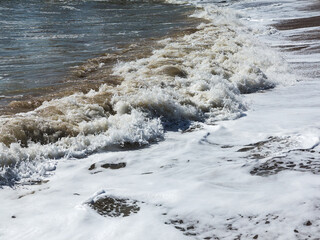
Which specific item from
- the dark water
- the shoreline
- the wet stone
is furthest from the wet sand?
the wet stone

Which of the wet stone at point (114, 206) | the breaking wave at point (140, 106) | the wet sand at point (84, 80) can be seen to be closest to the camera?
the wet stone at point (114, 206)

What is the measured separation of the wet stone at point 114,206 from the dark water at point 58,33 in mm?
4945

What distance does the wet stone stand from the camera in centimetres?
395

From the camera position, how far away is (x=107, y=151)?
5.71 m

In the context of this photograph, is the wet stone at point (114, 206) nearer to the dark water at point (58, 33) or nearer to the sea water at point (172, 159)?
the sea water at point (172, 159)

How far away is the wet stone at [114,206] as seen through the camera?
395 centimetres

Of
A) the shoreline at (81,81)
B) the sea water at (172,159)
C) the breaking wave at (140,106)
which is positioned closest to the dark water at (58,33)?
the shoreline at (81,81)

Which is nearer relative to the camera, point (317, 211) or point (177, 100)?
point (317, 211)

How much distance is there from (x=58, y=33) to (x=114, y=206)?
51.2 feet

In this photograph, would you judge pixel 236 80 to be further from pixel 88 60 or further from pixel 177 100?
pixel 88 60

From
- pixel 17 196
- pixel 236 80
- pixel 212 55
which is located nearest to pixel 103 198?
pixel 17 196

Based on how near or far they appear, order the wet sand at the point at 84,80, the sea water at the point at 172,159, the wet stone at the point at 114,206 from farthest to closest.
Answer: the wet sand at the point at 84,80 → the wet stone at the point at 114,206 → the sea water at the point at 172,159

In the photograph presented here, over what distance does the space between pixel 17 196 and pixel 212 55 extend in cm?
912

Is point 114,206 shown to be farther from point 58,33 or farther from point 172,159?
point 58,33
